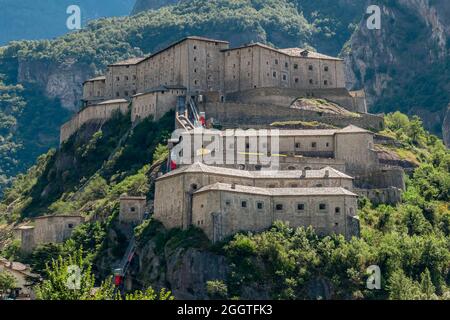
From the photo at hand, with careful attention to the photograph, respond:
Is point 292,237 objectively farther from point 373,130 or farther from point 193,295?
point 373,130

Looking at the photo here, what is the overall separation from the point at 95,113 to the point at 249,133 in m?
31.5

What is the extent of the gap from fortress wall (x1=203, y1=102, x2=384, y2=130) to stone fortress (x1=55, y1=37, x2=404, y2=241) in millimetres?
107

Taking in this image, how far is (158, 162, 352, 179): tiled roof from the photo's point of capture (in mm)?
85938

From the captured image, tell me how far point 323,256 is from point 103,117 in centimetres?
5084

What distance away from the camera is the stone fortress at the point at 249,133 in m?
83.8

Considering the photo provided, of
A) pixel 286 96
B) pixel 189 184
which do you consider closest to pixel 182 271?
pixel 189 184

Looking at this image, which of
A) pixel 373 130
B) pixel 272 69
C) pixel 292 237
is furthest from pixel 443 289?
pixel 272 69

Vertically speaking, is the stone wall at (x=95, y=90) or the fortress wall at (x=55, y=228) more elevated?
the stone wall at (x=95, y=90)

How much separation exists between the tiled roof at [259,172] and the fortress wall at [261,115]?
18444 millimetres

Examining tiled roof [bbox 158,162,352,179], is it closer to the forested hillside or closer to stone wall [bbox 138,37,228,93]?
the forested hillside

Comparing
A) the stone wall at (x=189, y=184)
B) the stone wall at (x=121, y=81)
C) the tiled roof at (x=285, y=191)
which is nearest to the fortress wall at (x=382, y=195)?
the stone wall at (x=189, y=184)

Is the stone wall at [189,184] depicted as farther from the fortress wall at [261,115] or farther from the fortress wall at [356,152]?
the fortress wall at [261,115]

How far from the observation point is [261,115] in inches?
4316

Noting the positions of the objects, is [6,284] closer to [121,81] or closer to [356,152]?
[356,152]
